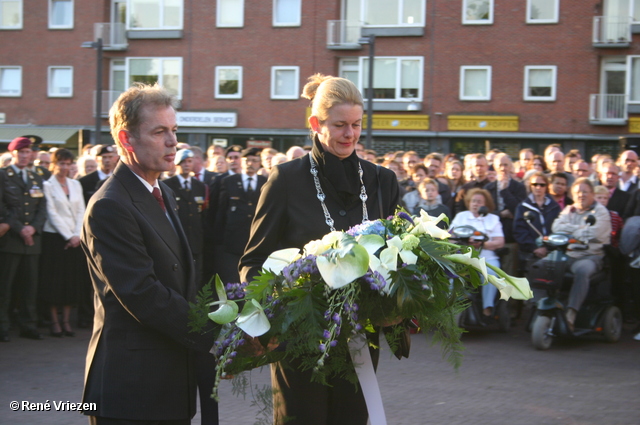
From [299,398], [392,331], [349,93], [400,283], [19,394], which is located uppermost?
[349,93]

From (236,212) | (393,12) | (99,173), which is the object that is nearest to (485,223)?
(236,212)

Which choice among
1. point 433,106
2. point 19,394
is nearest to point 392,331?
point 19,394

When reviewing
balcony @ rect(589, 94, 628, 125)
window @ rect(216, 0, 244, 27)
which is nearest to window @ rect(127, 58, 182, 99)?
window @ rect(216, 0, 244, 27)

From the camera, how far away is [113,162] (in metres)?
10.4

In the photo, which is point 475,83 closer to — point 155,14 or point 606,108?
point 606,108

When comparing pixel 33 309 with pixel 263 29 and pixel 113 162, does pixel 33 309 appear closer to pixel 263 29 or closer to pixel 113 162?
pixel 113 162

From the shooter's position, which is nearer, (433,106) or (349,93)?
(349,93)

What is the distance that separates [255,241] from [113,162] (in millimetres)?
7435

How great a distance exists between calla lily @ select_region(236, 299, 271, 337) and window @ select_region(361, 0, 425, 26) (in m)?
30.1

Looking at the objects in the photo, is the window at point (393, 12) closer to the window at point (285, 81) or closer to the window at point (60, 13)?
the window at point (285, 81)

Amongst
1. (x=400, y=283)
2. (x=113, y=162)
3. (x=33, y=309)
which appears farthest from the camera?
(x=113, y=162)

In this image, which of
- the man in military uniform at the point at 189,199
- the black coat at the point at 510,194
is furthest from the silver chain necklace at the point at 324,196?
the black coat at the point at 510,194

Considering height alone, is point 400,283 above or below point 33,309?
above

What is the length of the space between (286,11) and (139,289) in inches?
1244
